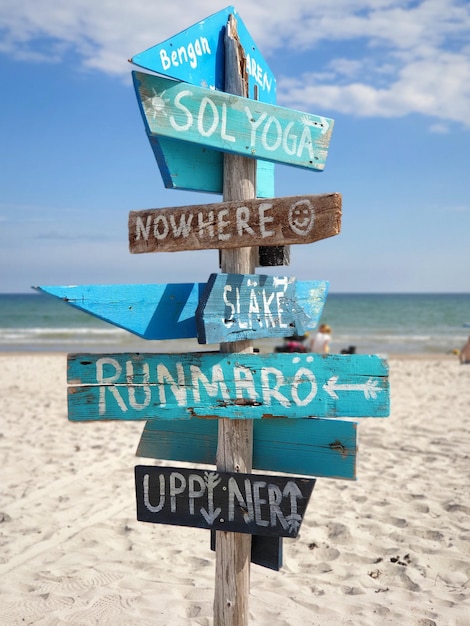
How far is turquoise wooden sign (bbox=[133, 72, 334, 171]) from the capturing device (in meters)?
2.05

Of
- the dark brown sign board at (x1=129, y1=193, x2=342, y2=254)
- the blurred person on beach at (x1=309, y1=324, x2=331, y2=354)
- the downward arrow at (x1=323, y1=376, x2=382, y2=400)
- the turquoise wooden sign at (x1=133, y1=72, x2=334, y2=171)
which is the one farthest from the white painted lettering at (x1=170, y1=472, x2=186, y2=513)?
the blurred person on beach at (x1=309, y1=324, x2=331, y2=354)

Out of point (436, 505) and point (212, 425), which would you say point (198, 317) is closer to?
point (212, 425)

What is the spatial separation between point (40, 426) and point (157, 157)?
18.8 ft

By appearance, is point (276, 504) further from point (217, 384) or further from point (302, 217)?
point (302, 217)

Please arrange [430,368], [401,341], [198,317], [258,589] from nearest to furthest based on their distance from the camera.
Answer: [198,317] < [258,589] < [430,368] < [401,341]

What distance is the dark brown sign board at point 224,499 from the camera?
2.12m

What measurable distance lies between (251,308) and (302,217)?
38cm

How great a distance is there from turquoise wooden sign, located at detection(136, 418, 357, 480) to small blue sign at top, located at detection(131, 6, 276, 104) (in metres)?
1.32

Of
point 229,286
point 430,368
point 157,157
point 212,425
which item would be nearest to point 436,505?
point 212,425

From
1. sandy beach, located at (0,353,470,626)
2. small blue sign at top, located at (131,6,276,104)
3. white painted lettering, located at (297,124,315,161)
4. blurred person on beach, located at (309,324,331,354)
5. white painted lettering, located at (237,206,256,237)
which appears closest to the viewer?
small blue sign at top, located at (131,6,276,104)

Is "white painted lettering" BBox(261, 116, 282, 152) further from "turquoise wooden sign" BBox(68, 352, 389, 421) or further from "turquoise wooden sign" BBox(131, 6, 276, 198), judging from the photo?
"turquoise wooden sign" BBox(68, 352, 389, 421)

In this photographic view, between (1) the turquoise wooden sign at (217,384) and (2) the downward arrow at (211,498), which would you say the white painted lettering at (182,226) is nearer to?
(1) the turquoise wooden sign at (217,384)

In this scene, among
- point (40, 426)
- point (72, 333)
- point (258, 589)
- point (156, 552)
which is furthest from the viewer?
point (72, 333)

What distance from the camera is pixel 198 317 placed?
2.04 m
